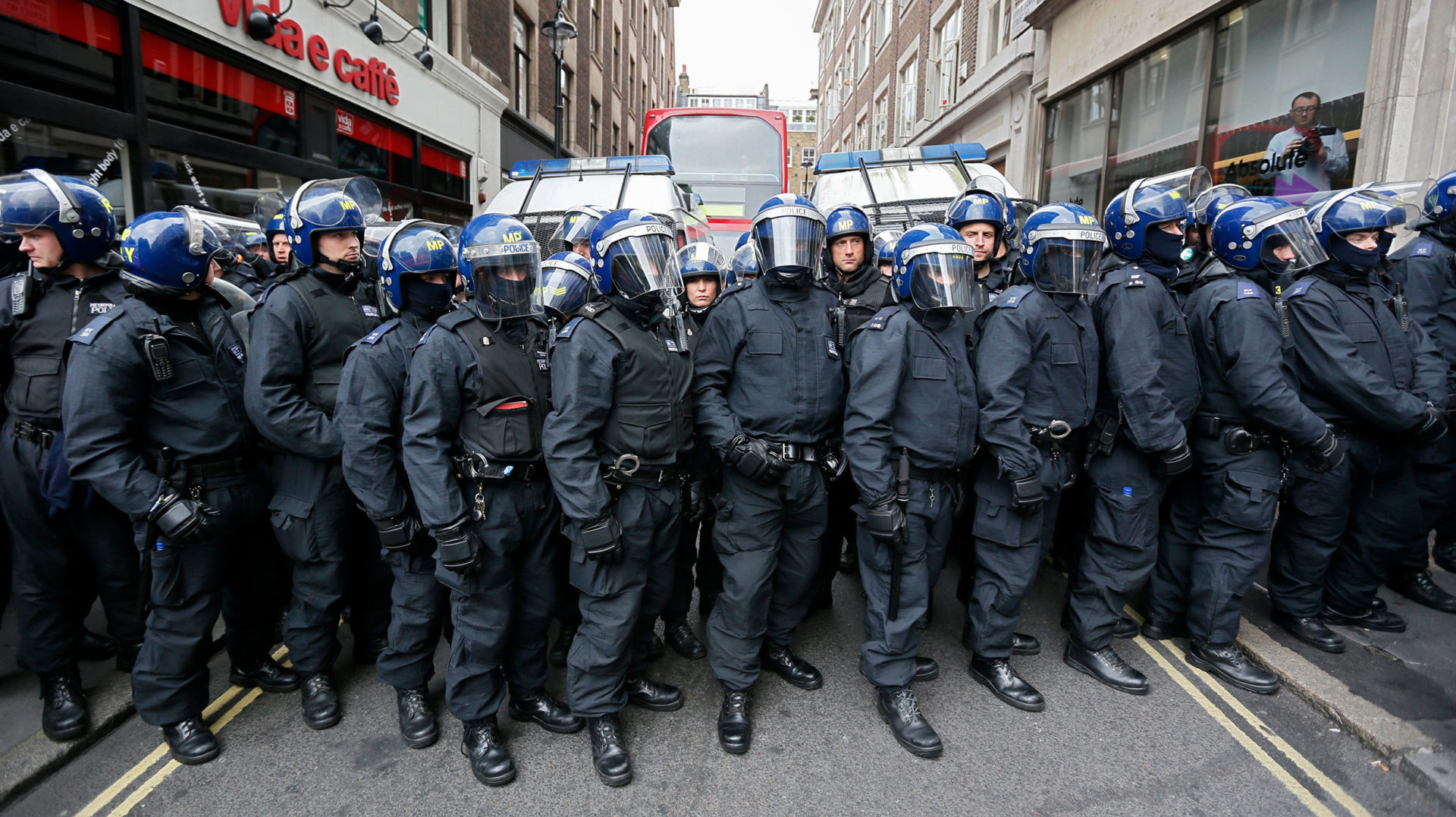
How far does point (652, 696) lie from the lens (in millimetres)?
3176

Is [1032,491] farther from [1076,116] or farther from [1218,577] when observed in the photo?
[1076,116]

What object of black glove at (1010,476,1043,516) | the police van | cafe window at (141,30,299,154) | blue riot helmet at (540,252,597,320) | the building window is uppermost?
the building window

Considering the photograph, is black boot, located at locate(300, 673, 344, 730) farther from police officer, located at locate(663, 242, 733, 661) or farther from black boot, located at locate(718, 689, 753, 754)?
black boot, located at locate(718, 689, 753, 754)

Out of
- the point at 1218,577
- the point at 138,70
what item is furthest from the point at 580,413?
the point at 138,70

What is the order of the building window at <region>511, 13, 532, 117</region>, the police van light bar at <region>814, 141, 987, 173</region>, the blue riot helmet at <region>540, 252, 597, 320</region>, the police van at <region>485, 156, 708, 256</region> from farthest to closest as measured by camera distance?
the building window at <region>511, 13, 532, 117</region>, the police van light bar at <region>814, 141, 987, 173</region>, the police van at <region>485, 156, 708, 256</region>, the blue riot helmet at <region>540, 252, 597, 320</region>

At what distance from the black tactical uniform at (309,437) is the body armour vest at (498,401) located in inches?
27.6

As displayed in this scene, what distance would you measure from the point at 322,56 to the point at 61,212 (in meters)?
8.09

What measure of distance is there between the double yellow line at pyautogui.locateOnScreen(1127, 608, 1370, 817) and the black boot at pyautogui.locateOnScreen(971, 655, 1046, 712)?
698 mm

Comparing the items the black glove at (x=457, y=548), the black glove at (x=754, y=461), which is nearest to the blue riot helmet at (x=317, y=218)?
the black glove at (x=457, y=548)

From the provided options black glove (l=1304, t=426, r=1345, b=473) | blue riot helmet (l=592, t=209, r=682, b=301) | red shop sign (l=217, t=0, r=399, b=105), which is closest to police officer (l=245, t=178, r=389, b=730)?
blue riot helmet (l=592, t=209, r=682, b=301)

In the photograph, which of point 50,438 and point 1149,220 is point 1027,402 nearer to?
point 1149,220

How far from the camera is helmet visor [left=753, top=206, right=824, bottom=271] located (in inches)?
123

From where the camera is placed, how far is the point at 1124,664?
336cm

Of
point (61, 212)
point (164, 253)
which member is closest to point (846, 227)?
point (164, 253)
